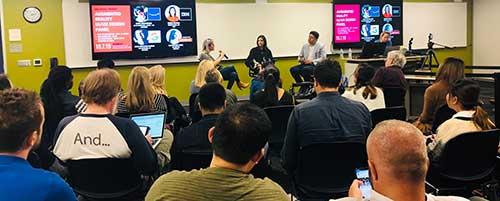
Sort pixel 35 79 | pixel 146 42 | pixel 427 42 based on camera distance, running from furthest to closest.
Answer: pixel 427 42
pixel 146 42
pixel 35 79

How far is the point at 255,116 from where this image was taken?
1.90 metres

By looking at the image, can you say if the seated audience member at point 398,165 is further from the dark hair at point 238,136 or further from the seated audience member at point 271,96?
the seated audience member at point 271,96

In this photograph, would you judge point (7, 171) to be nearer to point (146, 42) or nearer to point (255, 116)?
point (255, 116)

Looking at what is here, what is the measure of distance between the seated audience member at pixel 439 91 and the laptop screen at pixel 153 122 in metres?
2.14

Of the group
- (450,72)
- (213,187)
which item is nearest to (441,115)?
(450,72)

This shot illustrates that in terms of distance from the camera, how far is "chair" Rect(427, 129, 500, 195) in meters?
3.42

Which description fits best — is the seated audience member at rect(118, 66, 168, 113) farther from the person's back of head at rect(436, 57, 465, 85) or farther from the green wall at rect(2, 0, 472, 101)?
the green wall at rect(2, 0, 472, 101)

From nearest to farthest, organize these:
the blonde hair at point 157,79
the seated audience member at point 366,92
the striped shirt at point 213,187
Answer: the striped shirt at point 213,187 < the seated audience member at point 366,92 < the blonde hair at point 157,79

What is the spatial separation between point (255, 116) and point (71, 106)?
319cm

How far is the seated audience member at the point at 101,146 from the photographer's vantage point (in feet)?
9.96

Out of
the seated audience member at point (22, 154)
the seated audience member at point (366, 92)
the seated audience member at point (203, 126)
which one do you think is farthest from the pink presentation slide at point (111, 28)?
the seated audience member at point (22, 154)

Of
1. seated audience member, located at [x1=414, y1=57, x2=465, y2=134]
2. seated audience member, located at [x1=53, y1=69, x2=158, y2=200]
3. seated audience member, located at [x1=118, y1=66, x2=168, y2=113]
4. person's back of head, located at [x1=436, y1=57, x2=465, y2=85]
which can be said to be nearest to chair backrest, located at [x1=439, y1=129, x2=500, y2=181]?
seated audience member, located at [x1=414, y1=57, x2=465, y2=134]

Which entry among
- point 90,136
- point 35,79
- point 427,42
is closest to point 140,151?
point 90,136

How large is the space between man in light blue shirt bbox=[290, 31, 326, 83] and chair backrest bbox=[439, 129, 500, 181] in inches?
285
